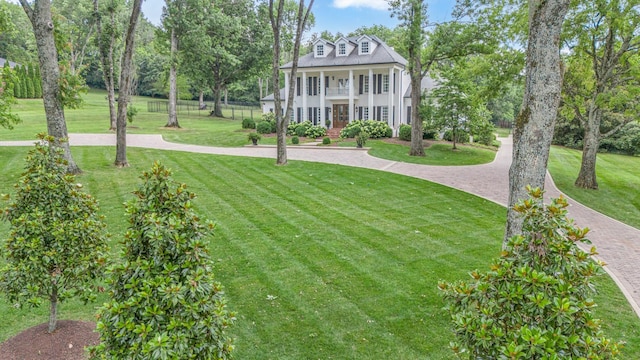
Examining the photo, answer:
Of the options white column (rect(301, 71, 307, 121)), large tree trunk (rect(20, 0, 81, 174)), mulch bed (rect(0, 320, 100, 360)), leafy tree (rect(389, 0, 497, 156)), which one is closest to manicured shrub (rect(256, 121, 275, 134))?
white column (rect(301, 71, 307, 121))

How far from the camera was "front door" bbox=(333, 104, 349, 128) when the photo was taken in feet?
108

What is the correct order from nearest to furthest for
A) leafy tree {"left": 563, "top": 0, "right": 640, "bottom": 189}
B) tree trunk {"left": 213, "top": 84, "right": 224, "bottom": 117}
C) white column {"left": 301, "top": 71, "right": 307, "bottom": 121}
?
leafy tree {"left": 563, "top": 0, "right": 640, "bottom": 189} < white column {"left": 301, "top": 71, "right": 307, "bottom": 121} < tree trunk {"left": 213, "top": 84, "right": 224, "bottom": 117}

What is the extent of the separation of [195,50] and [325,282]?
29979mm

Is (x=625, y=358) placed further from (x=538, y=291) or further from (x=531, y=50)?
(x=531, y=50)

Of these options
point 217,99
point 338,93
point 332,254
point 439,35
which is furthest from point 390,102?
point 332,254

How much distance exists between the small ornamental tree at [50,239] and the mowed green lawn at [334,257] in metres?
1.06

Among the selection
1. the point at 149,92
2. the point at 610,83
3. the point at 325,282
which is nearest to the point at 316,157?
the point at 610,83

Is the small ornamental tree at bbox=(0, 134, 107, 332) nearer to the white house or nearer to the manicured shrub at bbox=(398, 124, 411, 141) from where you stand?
the manicured shrub at bbox=(398, 124, 411, 141)

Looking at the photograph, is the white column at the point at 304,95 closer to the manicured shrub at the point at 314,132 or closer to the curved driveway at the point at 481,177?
the manicured shrub at the point at 314,132

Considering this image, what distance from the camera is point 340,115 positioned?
1312 inches

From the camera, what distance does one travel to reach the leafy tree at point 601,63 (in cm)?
1297

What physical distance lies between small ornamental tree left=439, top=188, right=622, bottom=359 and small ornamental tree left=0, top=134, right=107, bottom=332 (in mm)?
3730

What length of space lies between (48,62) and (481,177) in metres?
15.5

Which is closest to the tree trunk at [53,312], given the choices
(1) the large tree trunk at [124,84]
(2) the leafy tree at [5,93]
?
(1) the large tree trunk at [124,84]
